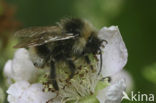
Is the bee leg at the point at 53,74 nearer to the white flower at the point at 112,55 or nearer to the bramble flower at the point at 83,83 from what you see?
the bramble flower at the point at 83,83

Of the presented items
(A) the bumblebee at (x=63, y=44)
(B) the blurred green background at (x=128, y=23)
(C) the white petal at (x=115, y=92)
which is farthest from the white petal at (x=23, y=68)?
(B) the blurred green background at (x=128, y=23)

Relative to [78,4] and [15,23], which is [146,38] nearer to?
[78,4]

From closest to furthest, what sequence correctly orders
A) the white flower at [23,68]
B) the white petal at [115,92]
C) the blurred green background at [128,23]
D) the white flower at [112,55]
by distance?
the white petal at [115,92] < the white flower at [112,55] < the white flower at [23,68] < the blurred green background at [128,23]

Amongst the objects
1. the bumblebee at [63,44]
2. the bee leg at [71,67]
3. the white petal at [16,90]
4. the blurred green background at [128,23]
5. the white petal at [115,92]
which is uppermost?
the blurred green background at [128,23]

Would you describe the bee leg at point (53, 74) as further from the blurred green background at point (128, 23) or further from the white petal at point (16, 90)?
the blurred green background at point (128, 23)

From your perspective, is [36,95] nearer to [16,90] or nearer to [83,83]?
[16,90]

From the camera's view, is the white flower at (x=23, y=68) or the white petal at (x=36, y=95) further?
the white flower at (x=23, y=68)

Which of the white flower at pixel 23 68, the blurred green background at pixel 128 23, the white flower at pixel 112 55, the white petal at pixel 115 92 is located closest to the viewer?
the white petal at pixel 115 92

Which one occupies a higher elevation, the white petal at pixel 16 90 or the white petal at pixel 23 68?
the white petal at pixel 23 68
